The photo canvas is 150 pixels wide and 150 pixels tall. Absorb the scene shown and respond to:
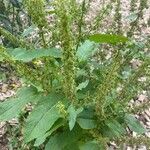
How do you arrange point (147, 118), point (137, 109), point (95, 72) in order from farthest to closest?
1. point (147, 118)
2. point (95, 72)
3. point (137, 109)

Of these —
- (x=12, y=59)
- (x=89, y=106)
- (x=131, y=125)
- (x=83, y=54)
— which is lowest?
(x=131, y=125)

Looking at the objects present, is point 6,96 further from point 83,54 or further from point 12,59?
point 12,59

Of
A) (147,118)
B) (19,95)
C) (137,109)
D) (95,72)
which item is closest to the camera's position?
(137,109)

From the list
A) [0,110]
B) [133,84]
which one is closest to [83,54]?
[133,84]

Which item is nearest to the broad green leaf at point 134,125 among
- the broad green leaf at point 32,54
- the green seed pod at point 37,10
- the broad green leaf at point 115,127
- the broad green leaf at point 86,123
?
the broad green leaf at point 115,127

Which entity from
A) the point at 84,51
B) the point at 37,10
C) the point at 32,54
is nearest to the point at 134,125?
the point at 84,51

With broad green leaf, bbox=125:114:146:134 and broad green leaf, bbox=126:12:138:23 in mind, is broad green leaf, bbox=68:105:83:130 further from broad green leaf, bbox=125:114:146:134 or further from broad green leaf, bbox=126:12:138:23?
broad green leaf, bbox=126:12:138:23

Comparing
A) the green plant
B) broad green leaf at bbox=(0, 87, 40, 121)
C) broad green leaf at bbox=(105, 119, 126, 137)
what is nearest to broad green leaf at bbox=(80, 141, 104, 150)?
the green plant

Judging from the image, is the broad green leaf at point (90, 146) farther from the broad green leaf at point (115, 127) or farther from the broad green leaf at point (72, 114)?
the broad green leaf at point (72, 114)
